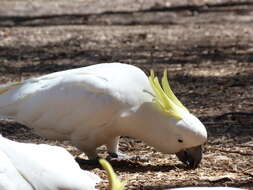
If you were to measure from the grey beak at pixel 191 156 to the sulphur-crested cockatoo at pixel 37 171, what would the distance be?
1479mm

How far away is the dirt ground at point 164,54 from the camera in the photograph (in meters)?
5.89

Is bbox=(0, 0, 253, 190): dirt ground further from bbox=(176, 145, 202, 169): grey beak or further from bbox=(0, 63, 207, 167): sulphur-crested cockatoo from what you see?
bbox=(0, 63, 207, 167): sulphur-crested cockatoo

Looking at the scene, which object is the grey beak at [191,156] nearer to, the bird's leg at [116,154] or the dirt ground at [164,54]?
the dirt ground at [164,54]

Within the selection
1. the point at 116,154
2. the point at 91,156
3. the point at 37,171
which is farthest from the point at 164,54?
the point at 37,171

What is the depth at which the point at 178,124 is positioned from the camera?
5.56m

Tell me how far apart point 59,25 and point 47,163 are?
8.87 m

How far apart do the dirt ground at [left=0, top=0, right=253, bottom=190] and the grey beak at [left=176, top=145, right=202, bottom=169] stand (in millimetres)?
63

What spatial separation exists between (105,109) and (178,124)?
1.64ft

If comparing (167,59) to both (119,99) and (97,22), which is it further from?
(119,99)

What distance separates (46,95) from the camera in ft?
18.6

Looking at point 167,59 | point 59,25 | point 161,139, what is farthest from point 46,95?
point 59,25

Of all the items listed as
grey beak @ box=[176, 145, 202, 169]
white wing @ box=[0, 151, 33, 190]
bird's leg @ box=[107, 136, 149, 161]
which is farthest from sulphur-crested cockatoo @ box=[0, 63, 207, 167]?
white wing @ box=[0, 151, 33, 190]

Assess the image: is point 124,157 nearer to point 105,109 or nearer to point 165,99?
point 105,109

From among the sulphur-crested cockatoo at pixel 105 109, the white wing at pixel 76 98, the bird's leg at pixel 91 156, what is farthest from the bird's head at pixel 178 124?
the bird's leg at pixel 91 156
